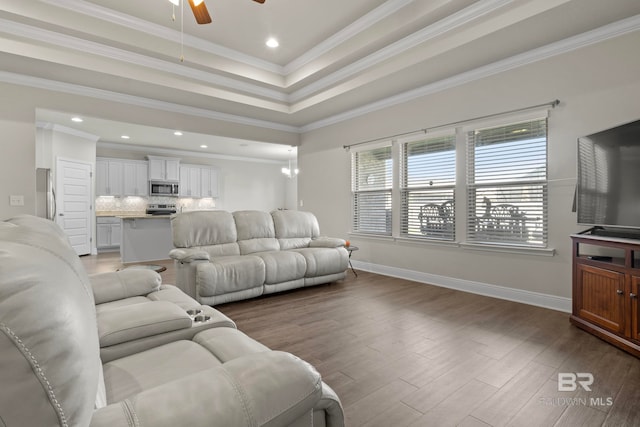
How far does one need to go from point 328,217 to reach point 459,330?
3.70 meters

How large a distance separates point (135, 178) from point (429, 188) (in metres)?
7.58

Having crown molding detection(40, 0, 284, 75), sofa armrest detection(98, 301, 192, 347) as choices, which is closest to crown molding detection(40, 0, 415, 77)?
crown molding detection(40, 0, 284, 75)

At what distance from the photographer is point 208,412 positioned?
30.0 inches

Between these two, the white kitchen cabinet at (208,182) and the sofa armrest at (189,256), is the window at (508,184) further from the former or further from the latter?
the white kitchen cabinet at (208,182)

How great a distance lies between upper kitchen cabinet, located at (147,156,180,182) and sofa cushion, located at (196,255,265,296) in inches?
240

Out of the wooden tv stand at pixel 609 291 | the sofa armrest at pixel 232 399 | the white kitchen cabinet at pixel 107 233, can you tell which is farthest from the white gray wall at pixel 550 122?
the white kitchen cabinet at pixel 107 233

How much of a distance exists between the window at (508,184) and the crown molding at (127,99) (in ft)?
12.7

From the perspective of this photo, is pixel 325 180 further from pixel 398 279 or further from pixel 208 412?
pixel 208 412

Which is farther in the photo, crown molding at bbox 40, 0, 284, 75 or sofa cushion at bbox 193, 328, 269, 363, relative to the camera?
crown molding at bbox 40, 0, 284, 75

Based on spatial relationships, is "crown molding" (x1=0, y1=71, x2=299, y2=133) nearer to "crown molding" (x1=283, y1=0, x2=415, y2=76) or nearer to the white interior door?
"crown molding" (x1=283, y1=0, x2=415, y2=76)

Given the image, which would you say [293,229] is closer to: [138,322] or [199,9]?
[199,9]

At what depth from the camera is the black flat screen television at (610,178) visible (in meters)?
2.56

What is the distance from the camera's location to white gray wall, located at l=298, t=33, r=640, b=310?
3.12m

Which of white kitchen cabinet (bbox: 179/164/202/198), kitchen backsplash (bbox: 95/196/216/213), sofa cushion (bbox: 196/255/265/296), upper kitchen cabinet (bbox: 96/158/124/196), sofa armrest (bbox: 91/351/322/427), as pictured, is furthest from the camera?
white kitchen cabinet (bbox: 179/164/202/198)
